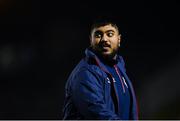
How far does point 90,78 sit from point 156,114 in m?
3.49

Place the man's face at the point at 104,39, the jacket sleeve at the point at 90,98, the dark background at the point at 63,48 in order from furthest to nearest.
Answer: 1. the dark background at the point at 63,48
2. the man's face at the point at 104,39
3. the jacket sleeve at the point at 90,98

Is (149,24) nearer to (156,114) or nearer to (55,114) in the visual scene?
(156,114)

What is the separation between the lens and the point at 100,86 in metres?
2.12

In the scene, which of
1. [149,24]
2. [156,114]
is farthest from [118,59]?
[149,24]

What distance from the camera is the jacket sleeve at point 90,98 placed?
207 cm

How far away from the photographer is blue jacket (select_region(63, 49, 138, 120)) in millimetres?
2076

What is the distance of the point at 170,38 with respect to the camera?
Result: 5.82m

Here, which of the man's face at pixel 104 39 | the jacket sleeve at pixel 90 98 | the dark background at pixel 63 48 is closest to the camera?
the jacket sleeve at pixel 90 98

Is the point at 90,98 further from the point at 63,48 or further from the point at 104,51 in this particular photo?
the point at 63,48

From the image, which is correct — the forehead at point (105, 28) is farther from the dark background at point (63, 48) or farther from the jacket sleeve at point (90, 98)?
the dark background at point (63, 48)

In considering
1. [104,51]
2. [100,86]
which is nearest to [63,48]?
[104,51]

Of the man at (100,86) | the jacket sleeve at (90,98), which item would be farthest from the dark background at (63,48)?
the jacket sleeve at (90,98)

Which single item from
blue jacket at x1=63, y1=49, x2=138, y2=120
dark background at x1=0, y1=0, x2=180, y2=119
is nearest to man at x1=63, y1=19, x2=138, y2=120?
blue jacket at x1=63, y1=49, x2=138, y2=120

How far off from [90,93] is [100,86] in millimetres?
65
